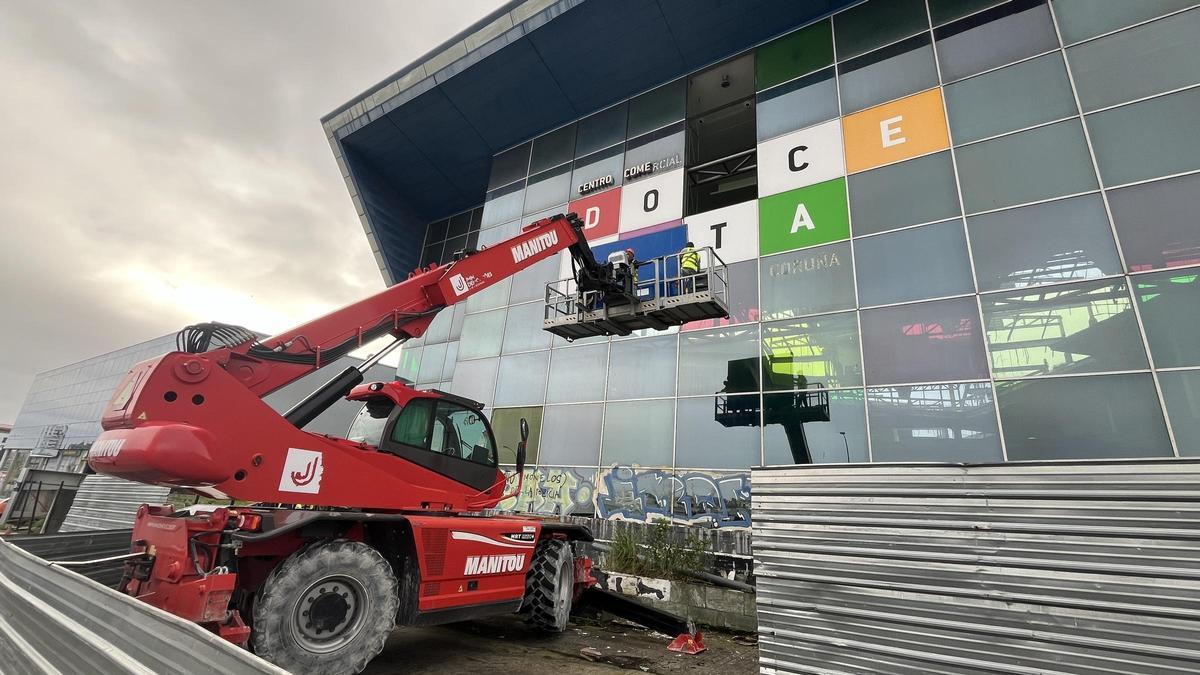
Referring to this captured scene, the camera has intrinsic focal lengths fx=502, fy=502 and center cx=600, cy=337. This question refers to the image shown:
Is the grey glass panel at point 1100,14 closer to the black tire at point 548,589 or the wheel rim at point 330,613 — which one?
the black tire at point 548,589

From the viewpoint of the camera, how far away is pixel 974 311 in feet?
31.4

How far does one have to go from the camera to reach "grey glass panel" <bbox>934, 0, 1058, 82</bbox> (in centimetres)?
1064

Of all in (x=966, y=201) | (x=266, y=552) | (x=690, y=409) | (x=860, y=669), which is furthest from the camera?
(x=690, y=409)

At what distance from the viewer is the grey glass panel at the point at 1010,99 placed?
10.1 meters

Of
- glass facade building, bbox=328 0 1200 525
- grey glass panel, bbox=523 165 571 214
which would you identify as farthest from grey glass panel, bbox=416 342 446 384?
grey glass panel, bbox=523 165 571 214

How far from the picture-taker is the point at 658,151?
14977 mm

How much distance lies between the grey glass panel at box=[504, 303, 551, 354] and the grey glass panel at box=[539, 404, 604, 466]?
2118 mm

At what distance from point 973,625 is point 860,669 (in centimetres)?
77

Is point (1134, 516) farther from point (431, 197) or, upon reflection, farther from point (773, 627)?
point (431, 197)

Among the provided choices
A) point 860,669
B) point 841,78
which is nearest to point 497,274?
point 860,669

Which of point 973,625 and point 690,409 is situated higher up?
point 690,409

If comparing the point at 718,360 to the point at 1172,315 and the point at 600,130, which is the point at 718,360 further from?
the point at 600,130

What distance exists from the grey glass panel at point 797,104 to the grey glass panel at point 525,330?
8.09 m

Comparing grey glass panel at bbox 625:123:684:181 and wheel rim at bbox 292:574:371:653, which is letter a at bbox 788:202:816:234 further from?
wheel rim at bbox 292:574:371:653
